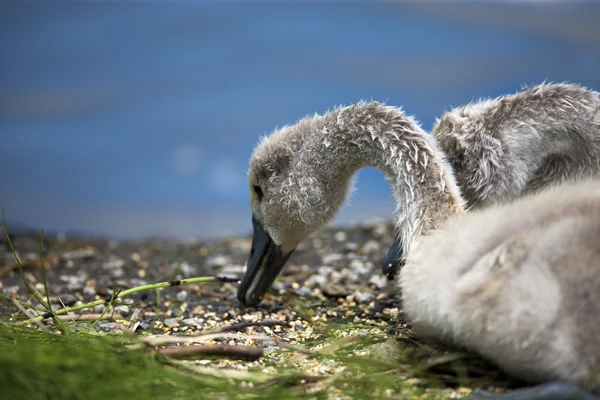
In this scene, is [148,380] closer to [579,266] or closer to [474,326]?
[474,326]

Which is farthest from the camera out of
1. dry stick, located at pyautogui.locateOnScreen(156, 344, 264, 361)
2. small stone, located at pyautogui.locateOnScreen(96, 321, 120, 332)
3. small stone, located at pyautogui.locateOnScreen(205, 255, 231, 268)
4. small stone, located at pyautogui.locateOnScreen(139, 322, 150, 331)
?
small stone, located at pyautogui.locateOnScreen(205, 255, 231, 268)

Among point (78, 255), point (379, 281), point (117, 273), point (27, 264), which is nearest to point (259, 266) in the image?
point (379, 281)

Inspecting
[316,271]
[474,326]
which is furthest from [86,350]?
[316,271]

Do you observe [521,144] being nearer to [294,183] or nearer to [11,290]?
[294,183]

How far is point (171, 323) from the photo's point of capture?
3924 mm

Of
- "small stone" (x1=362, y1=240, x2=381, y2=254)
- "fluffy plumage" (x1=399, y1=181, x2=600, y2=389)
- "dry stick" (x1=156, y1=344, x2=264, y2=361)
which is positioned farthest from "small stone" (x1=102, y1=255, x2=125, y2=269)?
"fluffy plumage" (x1=399, y1=181, x2=600, y2=389)

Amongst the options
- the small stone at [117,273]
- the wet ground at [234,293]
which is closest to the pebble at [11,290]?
the wet ground at [234,293]

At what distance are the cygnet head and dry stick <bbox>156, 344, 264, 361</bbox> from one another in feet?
3.39

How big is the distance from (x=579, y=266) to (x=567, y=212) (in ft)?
0.88

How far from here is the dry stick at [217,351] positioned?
2.79 m

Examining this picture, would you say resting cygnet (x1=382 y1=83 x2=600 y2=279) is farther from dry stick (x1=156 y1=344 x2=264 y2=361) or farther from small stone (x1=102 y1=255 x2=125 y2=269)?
small stone (x1=102 y1=255 x2=125 y2=269)

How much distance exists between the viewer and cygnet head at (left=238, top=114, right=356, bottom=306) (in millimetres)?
3613

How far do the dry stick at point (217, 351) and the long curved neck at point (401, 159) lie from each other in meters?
0.85

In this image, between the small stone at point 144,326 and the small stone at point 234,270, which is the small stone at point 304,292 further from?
the small stone at point 144,326
